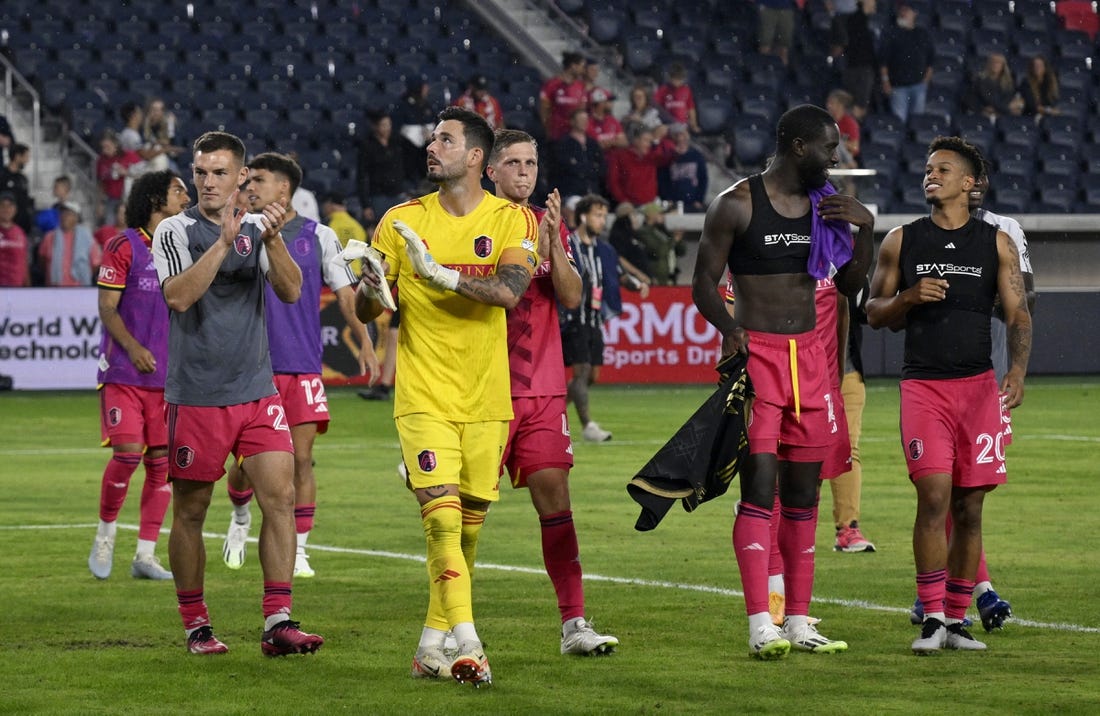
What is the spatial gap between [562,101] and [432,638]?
2084cm

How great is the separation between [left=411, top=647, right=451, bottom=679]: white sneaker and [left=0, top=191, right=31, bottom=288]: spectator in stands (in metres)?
17.8

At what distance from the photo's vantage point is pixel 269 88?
2966cm

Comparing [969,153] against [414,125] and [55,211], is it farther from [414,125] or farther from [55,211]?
[55,211]

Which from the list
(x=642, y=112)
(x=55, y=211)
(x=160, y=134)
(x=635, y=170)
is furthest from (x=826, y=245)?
(x=642, y=112)

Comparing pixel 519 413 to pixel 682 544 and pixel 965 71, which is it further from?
pixel 965 71

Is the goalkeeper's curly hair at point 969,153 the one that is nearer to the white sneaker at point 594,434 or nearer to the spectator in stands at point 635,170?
the white sneaker at point 594,434

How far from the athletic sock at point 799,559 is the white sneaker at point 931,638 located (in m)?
0.49

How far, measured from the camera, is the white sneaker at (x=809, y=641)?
321 inches

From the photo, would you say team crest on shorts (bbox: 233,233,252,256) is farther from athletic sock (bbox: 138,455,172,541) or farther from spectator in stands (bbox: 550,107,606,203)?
spectator in stands (bbox: 550,107,606,203)

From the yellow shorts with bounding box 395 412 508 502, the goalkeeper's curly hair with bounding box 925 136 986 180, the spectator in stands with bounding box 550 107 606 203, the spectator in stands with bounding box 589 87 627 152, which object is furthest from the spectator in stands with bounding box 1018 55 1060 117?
the yellow shorts with bounding box 395 412 508 502

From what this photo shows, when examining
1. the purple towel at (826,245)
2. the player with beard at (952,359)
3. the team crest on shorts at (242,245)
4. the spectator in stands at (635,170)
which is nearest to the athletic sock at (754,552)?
the player with beard at (952,359)

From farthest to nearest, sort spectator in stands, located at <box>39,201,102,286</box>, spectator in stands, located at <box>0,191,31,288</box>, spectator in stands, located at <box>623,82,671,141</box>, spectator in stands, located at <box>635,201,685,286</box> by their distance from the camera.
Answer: spectator in stands, located at <box>623,82,671,141</box> → spectator in stands, located at <box>635,201,685,286</box> → spectator in stands, located at <box>39,201,102,286</box> → spectator in stands, located at <box>0,191,31,288</box>

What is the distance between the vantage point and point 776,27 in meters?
31.6

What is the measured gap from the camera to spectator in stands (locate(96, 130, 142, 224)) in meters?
26.0
